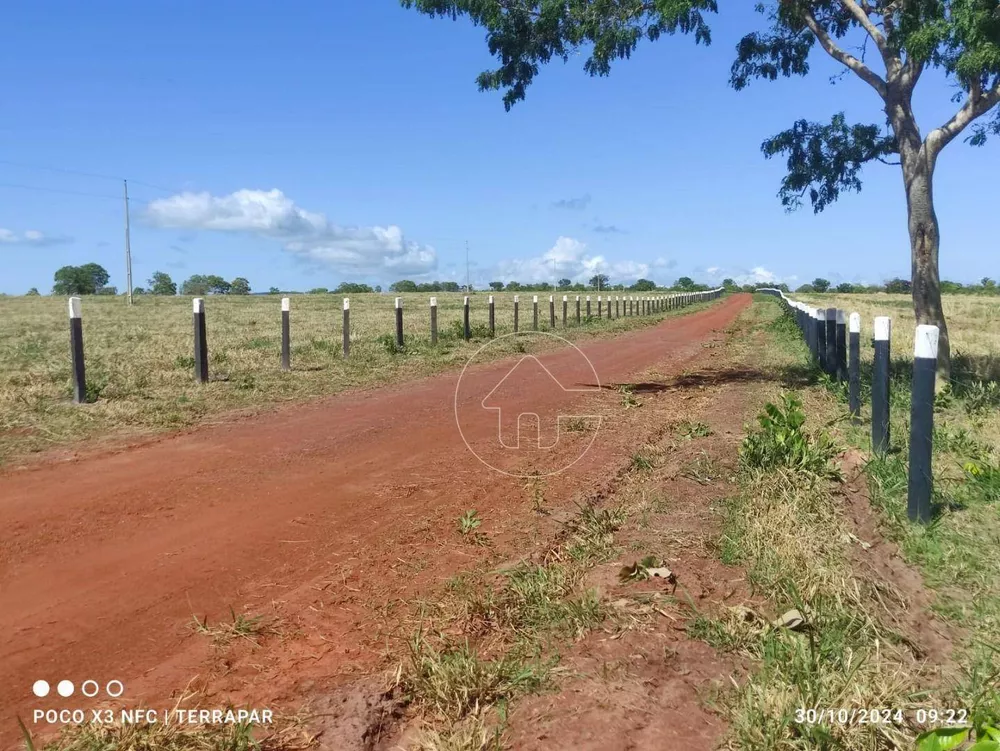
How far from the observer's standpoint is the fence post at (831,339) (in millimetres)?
10703

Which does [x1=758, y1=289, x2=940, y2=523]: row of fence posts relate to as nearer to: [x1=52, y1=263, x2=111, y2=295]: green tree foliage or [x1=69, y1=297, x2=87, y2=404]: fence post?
[x1=69, y1=297, x2=87, y2=404]: fence post

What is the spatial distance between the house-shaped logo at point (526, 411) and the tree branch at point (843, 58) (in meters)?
5.96

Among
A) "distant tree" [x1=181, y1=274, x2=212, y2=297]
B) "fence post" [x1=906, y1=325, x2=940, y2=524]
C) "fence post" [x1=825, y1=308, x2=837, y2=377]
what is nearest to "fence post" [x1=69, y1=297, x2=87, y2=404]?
"fence post" [x1=906, y1=325, x2=940, y2=524]

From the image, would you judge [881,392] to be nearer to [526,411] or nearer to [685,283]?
[526,411]

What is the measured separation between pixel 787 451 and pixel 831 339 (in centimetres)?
588

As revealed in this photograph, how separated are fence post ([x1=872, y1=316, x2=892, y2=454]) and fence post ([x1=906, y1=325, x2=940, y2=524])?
163cm

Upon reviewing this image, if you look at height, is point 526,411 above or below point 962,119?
below

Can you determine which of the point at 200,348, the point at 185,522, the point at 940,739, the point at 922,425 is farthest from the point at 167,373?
the point at 940,739

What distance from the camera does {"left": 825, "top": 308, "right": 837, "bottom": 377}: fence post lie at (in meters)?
10.7

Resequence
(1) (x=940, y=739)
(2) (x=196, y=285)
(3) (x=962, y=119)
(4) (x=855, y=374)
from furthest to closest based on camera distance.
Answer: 1. (2) (x=196, y=285)
2. (3) (x=962, y=119)
3. (4) (x=855, y=374)
4. (1) (x=940, y=739)

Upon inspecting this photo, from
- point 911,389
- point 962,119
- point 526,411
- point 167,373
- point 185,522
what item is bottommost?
point 185,522

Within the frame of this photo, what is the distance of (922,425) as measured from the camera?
4770mm

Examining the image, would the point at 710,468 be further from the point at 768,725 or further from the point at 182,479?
the point at 182,479

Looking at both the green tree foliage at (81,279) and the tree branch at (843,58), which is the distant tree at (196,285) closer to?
the green tree foliage at (81,279)
